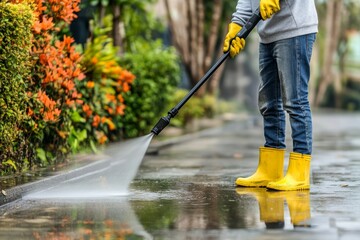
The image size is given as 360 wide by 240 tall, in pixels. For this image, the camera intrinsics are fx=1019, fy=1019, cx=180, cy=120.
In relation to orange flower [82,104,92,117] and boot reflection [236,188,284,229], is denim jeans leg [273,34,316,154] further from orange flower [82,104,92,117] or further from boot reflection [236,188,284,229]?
orange flower [82,104,92,117]

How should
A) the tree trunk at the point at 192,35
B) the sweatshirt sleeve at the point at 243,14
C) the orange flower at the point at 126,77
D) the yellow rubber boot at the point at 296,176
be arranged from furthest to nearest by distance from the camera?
the tree trunk at the point at 192,35, the orange flower at the point at 126,77, the sweatshirt sleeve at the point at 243,14, the yellow rubber boot at the point at 296,176

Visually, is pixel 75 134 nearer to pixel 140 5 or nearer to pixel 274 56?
pixel 274 56

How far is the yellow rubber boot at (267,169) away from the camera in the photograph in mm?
9797

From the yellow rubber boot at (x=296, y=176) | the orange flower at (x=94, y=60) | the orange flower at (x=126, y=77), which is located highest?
the orange flower at (x=94, y=60)

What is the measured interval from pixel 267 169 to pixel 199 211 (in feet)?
6.85

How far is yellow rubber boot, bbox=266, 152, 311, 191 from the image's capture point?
9.32 metres

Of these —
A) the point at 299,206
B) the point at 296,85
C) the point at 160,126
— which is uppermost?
the point at 296,85

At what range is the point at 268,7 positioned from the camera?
9.21m

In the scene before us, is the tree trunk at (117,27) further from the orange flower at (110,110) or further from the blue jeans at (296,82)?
the blue jeans at (296,82)

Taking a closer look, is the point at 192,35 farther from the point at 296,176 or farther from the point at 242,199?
the point at 242,199

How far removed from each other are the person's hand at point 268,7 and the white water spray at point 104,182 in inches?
60.4

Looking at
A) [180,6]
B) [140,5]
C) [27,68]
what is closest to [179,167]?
[27,68]

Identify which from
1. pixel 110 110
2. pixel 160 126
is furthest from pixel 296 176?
pixel 110 110

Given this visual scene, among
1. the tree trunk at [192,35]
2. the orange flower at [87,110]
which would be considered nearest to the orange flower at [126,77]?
the orange flower at [87,110]
